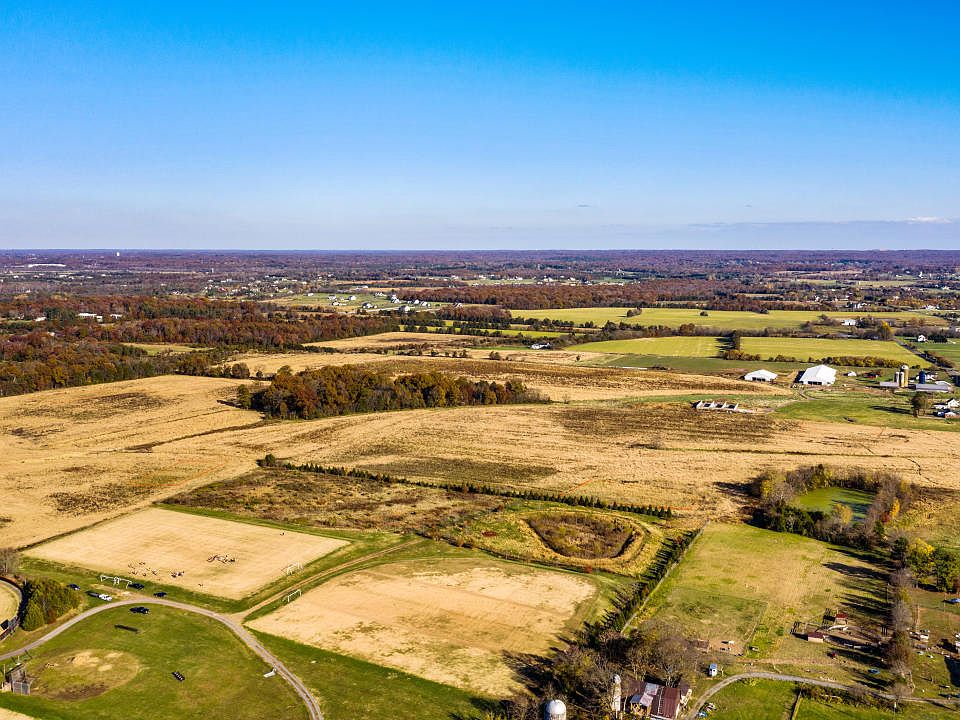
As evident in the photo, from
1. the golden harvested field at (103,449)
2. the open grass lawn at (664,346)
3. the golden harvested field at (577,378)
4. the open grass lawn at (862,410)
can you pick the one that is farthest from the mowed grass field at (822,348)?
the golden harvested field at (103,449)

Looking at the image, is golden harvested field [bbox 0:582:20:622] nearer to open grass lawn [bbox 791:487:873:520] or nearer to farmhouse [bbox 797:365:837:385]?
Result: open grass lawn [bbox 791:487:873:520]

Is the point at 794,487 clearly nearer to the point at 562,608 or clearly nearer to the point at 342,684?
the point at 562,608

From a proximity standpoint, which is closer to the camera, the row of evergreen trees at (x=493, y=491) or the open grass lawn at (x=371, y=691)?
the open grass lawn at (x=371, y=691)

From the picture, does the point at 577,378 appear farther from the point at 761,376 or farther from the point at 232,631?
the point at 232,631

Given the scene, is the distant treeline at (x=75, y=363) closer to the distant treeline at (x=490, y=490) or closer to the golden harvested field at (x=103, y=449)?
the golden harvested field at (x=103, y=449)

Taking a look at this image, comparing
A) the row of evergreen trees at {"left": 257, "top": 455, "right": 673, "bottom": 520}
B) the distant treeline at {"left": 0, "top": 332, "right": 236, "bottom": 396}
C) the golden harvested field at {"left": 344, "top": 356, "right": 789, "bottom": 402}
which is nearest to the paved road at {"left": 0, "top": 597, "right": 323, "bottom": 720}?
the row of evergreen trees at {"left": 257, "top": 455, "right": 673, "bottom": 520}

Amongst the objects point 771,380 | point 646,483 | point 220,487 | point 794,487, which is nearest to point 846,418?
point 771,380
